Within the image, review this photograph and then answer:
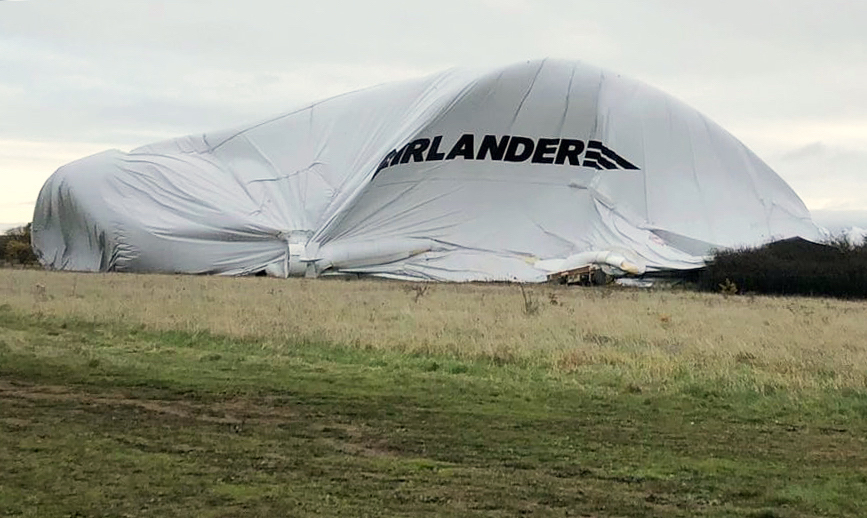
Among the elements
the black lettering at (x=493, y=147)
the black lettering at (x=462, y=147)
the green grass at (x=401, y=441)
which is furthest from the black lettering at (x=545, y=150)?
the green grass at (x=401, y=441)

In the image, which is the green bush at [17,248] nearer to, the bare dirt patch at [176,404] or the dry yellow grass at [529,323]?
the dry yellow grass at [529,323]

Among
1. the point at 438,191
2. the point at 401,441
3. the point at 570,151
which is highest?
the point at 570,151

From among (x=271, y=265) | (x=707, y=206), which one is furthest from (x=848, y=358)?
(x=707, y=206)

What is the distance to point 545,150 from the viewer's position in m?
36.2

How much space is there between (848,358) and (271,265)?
2281 cm

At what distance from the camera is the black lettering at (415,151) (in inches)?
1395

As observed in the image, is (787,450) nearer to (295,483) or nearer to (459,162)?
(295,483)

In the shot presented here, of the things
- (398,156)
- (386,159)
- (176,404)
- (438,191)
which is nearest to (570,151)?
(438,191)

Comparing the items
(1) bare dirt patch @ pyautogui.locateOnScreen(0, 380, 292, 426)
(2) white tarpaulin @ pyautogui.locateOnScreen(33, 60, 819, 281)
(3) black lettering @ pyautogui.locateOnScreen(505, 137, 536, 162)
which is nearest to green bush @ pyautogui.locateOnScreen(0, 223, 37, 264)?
(2) white tarpaulin @ pyautogui.locateOnScreen(33, 60, 819, 281)

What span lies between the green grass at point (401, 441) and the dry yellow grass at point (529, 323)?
0.64 meters

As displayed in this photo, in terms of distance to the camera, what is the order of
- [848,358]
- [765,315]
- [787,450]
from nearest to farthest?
[787,450], [848,358], [765,315]

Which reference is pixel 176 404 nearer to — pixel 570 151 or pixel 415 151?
pixel 415 151

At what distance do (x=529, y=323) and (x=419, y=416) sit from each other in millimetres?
8708

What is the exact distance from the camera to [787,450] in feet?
23.6
